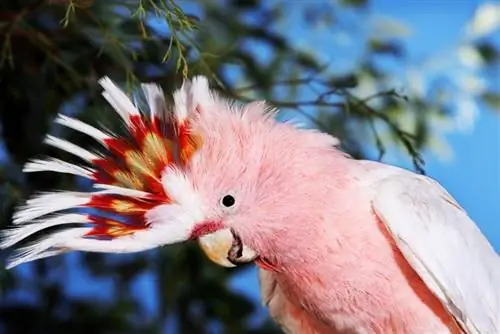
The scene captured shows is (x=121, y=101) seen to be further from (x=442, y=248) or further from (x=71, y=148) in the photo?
(x=442, y=248)

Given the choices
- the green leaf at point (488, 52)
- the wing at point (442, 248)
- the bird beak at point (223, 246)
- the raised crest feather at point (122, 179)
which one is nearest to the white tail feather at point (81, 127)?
the raised crest feather at point (122, 179)

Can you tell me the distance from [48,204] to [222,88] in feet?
0.60

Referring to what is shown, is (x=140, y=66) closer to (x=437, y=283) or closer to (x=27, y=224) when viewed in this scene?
(x=27, y=224)

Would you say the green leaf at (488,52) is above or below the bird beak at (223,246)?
above

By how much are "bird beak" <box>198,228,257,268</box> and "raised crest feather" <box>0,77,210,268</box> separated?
0.03 meters

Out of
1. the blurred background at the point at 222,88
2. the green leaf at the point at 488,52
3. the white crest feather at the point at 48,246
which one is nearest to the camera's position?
the white crest feather at the point at 48,246

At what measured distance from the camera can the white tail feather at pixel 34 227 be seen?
611 mm

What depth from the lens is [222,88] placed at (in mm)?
725

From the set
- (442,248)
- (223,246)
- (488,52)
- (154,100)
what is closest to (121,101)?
(154,100)

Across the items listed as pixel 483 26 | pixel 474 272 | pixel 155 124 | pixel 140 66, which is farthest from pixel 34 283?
pixel 483 26

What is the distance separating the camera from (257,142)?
639 millimetres

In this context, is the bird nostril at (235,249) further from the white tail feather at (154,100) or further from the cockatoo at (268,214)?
the white tail feather at (154,100)

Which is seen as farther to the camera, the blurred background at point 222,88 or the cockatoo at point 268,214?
the blurred background at point 222,88

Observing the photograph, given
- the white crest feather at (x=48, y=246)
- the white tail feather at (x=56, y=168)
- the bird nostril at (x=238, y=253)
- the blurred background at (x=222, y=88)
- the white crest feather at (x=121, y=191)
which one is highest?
the blurred background at (x=222, y=88)
